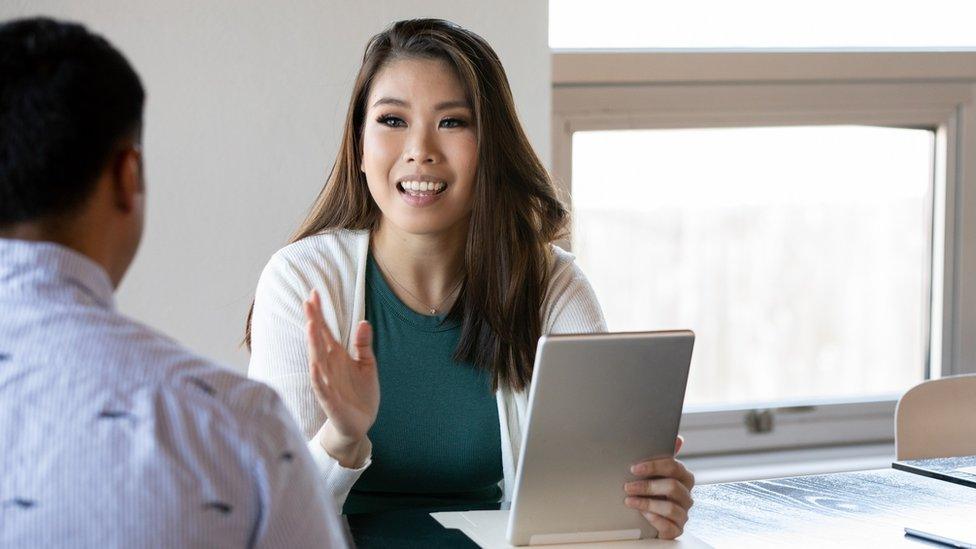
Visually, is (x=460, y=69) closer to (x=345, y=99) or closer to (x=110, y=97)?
(x=345, y=99)

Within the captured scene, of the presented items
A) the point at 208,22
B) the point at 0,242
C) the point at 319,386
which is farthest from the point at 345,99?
the point at 0,242

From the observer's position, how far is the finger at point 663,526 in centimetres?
149

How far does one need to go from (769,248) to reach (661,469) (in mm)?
1624

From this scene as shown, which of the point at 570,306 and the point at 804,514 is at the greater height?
the point at 570,306

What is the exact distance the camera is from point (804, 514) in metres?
1.64

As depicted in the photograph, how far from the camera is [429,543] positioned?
4.78 ft

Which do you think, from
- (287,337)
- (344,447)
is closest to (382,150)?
(287,337)

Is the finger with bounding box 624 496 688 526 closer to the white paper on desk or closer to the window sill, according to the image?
the white paper on desk

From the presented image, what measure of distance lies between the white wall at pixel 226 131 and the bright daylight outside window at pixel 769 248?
0.67 m

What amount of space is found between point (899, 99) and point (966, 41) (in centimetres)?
28

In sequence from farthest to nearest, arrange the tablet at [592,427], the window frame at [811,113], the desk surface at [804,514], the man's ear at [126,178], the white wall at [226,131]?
the window frame at [811,113]
the white wall at [226,131]
the desk surface at [804,514]
the tablet at [592,427]
the man's ear at [126,178]

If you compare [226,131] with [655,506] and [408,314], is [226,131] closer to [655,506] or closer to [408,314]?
[408,314]

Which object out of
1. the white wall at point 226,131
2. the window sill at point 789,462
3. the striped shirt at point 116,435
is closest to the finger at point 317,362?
the striped shirt at point 116,435

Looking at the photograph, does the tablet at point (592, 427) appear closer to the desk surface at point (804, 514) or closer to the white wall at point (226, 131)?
the desk surface at point (804, 514)
